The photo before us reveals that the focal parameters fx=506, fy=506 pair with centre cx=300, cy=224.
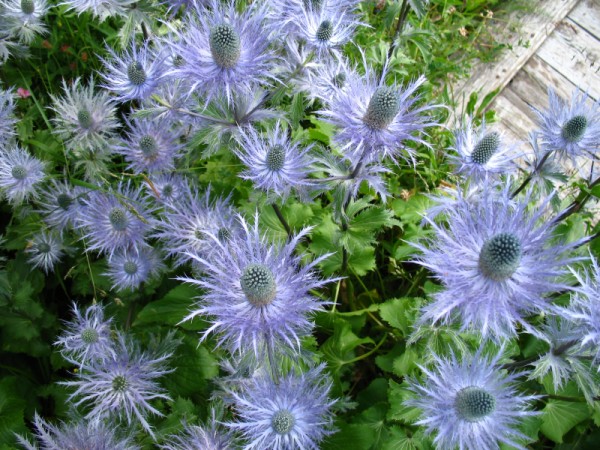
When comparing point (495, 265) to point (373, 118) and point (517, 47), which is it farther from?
point (517, 47)

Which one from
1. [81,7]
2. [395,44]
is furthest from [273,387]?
[81,7]

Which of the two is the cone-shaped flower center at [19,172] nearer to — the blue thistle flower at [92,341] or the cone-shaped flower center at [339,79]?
the blue thistle flower at [92,341]

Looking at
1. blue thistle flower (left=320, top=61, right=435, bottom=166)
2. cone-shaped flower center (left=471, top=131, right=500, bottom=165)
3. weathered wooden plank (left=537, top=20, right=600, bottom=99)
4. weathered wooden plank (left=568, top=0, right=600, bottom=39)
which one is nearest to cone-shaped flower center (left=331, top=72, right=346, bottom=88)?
blue thistle flower (left=320, top=61, right=435, bottom=166)

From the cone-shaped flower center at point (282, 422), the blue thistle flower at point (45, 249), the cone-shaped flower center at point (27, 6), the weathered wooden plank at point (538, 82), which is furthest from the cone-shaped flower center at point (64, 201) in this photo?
the weathered wooden plank at point (538, 82)

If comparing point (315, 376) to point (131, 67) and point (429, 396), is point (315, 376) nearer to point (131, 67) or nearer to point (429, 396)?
point (429, 396)

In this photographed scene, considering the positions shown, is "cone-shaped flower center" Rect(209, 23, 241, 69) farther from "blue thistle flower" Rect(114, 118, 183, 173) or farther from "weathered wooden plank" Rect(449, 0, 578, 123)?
"weathered wooden plank" Rect(449, 0, 578, 123)
